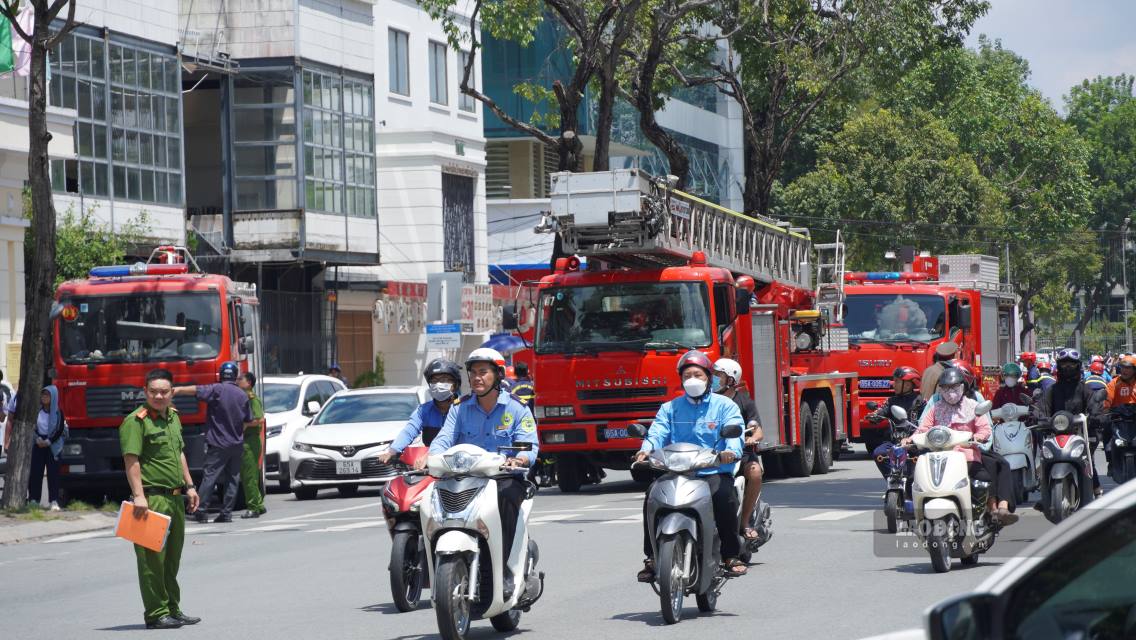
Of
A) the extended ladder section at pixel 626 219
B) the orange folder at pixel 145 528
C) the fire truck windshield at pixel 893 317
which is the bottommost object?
the orange folder at pixel 145 528

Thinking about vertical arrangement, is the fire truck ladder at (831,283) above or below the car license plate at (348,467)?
above

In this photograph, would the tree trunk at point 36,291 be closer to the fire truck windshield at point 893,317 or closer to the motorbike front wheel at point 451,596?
the motorbike front wheel at point 451,596

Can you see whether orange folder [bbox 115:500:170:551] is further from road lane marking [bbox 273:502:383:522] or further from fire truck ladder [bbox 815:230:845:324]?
fire truck ladder [bbox 815:230:845:324]

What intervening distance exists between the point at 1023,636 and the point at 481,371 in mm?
6346

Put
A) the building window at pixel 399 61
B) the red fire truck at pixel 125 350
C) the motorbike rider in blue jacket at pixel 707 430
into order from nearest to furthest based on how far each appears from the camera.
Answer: the motorbike rider in blue jacket at pixel 707 430
the red fire truck at pixel 125 350
the building window at pixel 399 61

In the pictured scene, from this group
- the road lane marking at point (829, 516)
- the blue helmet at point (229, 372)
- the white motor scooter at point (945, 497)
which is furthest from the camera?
the blue helmet at point (229, 372)

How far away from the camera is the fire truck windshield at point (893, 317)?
27234 millimetres

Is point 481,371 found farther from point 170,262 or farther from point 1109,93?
point 1109,93

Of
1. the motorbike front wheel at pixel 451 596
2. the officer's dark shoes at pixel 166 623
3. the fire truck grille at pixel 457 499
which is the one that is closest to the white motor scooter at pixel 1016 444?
the fire truck grille at pixel 457 499

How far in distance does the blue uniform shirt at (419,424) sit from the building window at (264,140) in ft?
81.9

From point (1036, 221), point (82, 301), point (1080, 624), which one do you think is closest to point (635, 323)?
point (82, 301)

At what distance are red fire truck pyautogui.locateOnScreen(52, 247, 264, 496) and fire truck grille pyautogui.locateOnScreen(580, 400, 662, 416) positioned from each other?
4.25 m

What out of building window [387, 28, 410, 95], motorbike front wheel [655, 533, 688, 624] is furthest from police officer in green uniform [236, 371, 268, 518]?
building window [387, 28, 410, 95]

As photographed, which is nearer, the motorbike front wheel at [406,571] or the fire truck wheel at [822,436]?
the motorbike front wheel at [406,571]
